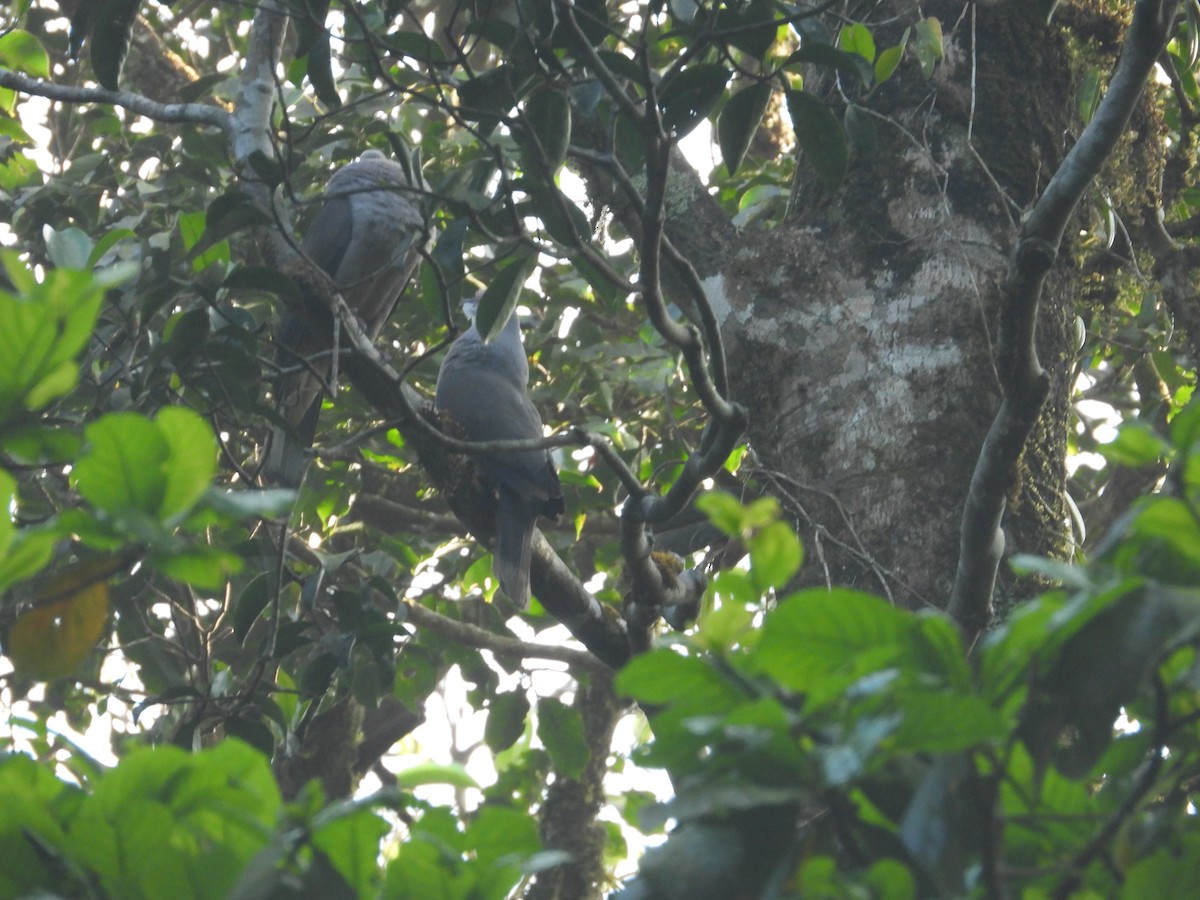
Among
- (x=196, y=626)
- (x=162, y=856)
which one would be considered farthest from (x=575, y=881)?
(x=162, y=856)

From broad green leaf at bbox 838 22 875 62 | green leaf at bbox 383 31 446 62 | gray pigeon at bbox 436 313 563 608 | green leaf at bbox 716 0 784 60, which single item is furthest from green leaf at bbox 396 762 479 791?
gray pigeon at bbox 436 313 563 608

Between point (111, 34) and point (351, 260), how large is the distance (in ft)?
6.95

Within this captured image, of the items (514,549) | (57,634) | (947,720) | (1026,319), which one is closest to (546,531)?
(514,549)

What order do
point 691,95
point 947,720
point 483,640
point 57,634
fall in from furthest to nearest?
point 483,640
point 691,95
point 57,634
point 947,720

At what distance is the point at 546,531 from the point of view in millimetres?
4137

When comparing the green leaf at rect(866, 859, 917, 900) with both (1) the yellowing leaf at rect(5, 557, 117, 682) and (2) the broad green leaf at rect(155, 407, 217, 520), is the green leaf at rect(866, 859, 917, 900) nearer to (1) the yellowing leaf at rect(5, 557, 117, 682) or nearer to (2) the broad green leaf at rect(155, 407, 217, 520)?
(2) the broad green leaf at rect(155, 407, 217, 520)

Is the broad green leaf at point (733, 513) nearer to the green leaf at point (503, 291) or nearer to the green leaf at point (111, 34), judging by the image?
the green leaf at point (503, 291)

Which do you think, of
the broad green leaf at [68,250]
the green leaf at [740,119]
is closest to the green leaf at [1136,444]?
the green leaf at [740,119]

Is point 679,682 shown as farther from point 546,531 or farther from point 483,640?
point 546,531

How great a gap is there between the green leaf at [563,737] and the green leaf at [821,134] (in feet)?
5.67

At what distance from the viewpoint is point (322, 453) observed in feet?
6.19

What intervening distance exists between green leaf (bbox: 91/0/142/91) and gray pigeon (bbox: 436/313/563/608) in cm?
110

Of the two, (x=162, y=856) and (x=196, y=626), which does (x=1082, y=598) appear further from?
(x=196, y=626)

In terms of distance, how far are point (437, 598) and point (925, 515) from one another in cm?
235
